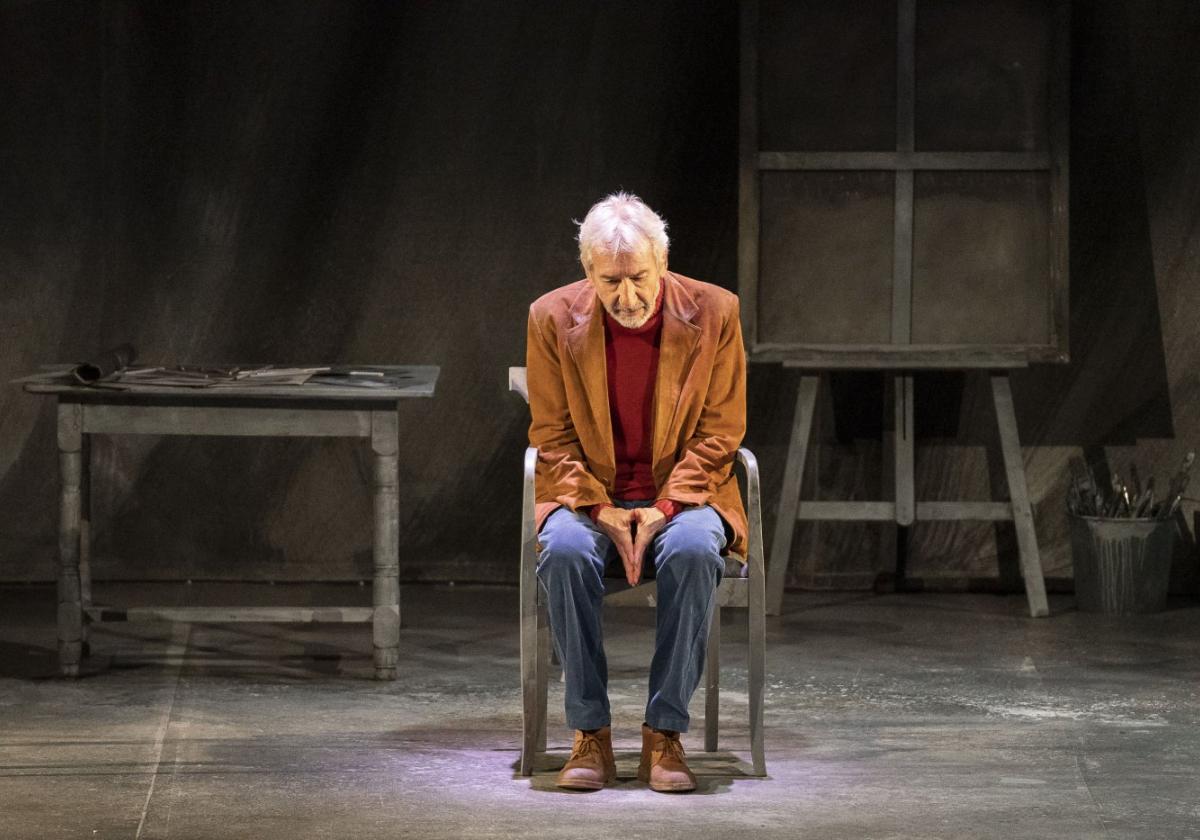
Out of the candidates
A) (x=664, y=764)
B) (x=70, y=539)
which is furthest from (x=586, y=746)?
(x=70, y=539)

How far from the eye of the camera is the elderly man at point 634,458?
3918 mm

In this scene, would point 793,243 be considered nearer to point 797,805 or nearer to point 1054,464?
point 1054,464

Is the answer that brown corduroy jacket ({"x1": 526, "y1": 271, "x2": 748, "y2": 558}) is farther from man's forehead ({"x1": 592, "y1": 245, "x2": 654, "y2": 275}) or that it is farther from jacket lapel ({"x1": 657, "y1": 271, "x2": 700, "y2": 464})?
man's forehead ({"x1": 592, "y1": 245, "x2": 654, "y2": 275})

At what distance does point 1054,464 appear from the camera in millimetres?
6211

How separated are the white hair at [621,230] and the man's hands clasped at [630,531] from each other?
21.4 inches

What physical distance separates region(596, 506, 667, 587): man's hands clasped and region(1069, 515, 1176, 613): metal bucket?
2.28 meters

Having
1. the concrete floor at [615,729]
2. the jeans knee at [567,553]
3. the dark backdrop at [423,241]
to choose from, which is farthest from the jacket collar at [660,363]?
the dark backdrop at [423,241]

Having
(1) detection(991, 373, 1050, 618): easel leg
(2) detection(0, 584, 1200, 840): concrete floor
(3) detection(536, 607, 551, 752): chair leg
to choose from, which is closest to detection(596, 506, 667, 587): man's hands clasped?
(3) detection(536, 607, 551, 752): chair leg

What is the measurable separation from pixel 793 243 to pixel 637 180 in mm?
644

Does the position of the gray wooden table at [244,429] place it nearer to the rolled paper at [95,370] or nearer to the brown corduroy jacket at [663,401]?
the rolled paper at [95,370]

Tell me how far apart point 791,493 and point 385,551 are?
4.84 feet

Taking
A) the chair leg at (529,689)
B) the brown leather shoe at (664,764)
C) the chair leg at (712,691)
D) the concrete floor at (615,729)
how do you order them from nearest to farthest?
the concrete floor at (615,729) < the brown leather shoe at (664,764) < the chair leg at (529,689) < the chair leg at (712,691)

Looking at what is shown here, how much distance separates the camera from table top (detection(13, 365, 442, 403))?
4816 millimetres

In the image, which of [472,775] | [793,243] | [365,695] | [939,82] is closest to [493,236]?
[793,243]
